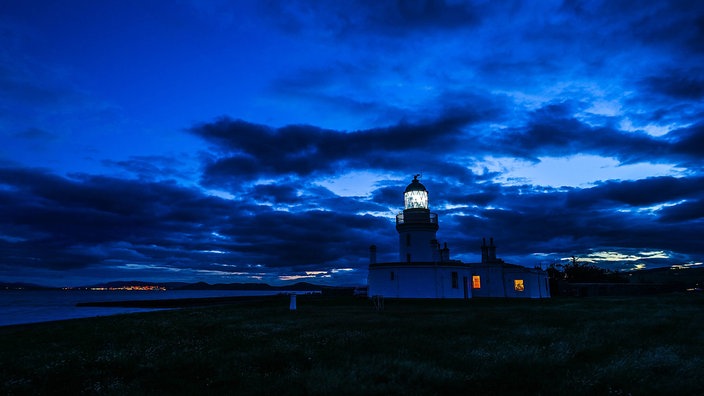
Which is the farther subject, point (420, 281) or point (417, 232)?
point (417, 232)

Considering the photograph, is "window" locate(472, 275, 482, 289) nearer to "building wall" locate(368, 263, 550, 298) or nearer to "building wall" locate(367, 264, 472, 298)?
"building wall" locate(368, 263, 550, 298)

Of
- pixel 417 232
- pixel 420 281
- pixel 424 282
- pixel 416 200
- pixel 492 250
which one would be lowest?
pixel 424 282

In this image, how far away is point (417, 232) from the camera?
52562mm

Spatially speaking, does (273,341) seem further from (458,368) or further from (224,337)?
(458,368)

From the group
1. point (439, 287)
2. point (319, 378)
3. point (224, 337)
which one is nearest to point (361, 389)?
point (319, 378)

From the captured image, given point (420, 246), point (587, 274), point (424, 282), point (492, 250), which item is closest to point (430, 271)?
point (424, 282)

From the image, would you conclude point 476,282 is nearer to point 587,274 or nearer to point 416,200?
point 416,200

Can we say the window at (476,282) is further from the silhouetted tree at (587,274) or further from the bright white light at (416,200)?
the silhouetted tree at (587,274)

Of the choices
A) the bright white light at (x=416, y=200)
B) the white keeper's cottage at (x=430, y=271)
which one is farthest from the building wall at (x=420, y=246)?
the bright white light at (x=416, y=200)

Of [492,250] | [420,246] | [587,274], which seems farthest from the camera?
[587,274]

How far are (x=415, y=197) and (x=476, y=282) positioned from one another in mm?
14044

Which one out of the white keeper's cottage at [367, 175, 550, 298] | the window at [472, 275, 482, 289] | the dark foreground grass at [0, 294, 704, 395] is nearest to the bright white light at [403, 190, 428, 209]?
the white keeper's cottage at [367, 175, 550, 298]

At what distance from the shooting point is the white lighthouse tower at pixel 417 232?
172 ft

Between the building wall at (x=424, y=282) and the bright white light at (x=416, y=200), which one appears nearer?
the building wall at (x=424, y=282)
